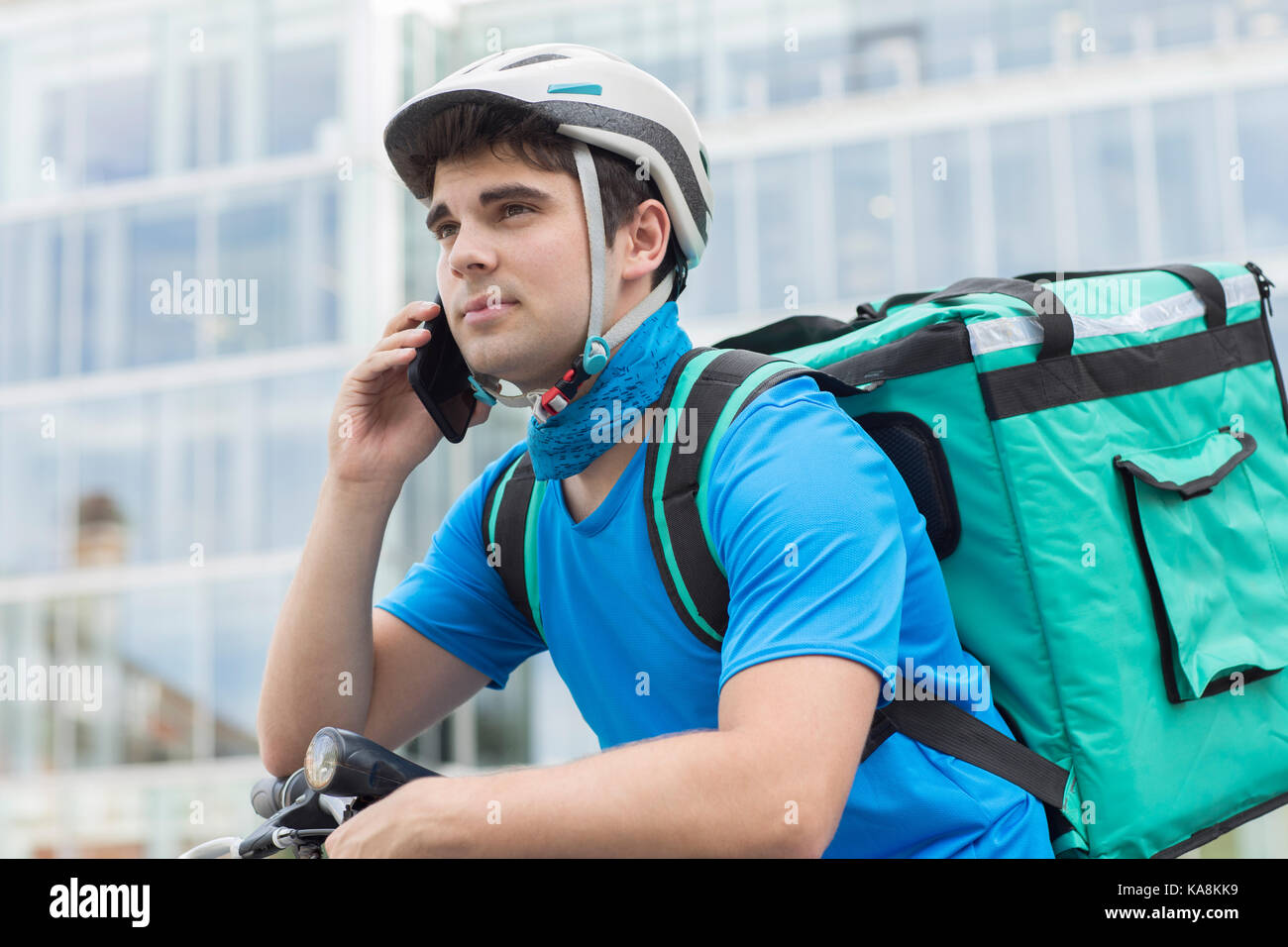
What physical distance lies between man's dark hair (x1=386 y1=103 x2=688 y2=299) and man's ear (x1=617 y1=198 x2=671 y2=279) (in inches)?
0.9

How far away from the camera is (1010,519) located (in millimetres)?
2547

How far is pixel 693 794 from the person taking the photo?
1.94 m

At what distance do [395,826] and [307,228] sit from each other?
63.2 feet

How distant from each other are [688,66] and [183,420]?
8863mm

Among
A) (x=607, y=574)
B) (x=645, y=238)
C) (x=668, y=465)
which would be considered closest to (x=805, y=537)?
(x=668, y=465)

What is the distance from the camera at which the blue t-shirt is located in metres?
2.13

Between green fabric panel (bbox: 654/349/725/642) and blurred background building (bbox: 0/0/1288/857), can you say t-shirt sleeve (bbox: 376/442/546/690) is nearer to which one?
green fabric panel (bbox: 654/349/725/642)

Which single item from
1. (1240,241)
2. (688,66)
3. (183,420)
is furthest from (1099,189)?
(183,420)

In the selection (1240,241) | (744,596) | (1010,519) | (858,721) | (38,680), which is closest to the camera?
(858,721)

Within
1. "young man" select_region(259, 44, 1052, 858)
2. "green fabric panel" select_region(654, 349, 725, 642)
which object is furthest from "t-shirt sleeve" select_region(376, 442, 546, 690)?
"green fabric panel" select_region(654, 349, 725, 642)

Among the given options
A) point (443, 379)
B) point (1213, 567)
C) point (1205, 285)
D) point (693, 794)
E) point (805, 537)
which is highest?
point (1205, 285)

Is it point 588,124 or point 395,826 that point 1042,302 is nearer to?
point 588,124
